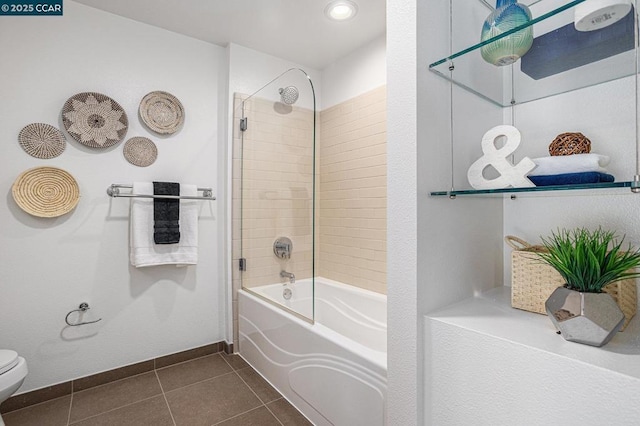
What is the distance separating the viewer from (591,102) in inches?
43.4

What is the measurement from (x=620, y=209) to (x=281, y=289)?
180cm

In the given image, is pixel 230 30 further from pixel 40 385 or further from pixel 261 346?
pixel 40 385

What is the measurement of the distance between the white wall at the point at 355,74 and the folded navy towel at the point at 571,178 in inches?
65.8

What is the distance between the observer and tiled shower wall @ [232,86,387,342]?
216 cm

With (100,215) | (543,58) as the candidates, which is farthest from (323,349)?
(100,215)

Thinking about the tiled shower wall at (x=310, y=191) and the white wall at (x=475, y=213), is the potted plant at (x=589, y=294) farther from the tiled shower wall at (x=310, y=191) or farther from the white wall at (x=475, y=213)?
the tiled shower wall at (x=310, y=191)

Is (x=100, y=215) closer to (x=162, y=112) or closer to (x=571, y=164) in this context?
(x=162, y=112)

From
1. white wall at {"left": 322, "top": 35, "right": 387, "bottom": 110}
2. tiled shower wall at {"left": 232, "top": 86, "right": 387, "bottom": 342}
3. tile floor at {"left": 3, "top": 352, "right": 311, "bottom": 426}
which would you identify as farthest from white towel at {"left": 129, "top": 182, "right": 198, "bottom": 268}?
white wall at {"left": 322, "top": 35, "right": 387, "bottom": 110}

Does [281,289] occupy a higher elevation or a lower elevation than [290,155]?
lower

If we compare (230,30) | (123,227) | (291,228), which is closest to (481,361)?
(291,228)

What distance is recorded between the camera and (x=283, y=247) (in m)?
2.23

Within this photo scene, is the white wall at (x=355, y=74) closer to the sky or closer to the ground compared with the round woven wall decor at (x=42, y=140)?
closer to the sky

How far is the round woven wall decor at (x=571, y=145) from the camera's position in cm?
95

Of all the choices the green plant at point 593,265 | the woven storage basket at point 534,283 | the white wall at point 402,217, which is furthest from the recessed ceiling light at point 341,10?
the green plant at point 593,265
